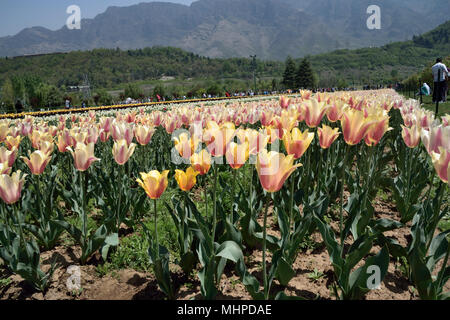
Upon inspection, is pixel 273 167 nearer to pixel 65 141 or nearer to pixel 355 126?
pixel 355 126

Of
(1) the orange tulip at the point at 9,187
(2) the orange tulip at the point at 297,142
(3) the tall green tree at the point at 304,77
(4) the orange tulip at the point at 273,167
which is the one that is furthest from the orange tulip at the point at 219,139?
(3) the tall green tree at the point at 304,77

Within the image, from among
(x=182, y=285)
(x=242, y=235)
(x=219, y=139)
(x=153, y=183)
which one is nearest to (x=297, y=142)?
(x=219, y=139)

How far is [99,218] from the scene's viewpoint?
434 cm

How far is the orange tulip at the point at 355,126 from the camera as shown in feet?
7.89

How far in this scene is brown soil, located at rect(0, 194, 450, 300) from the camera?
98.4 inches

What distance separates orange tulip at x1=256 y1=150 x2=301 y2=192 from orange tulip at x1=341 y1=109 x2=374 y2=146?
0.93m

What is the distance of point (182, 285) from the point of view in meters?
2.68

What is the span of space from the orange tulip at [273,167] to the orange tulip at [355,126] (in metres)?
0.93

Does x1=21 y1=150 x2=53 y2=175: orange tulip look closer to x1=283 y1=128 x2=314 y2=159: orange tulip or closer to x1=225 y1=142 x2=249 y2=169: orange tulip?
x1=225 y1=142 x2=249 y2=169: orange tulip

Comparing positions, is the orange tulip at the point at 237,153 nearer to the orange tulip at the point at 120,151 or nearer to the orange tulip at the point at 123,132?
the orange tulip at the point at 120,151

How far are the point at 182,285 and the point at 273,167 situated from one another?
1.52 m

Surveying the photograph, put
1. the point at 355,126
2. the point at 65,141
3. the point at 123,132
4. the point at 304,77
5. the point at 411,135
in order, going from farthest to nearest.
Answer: the point at 304,77 → the point at 65,141 → the point at 123,132 → the point at 411,135 → the point at 355,126

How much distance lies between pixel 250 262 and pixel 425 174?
280cm
